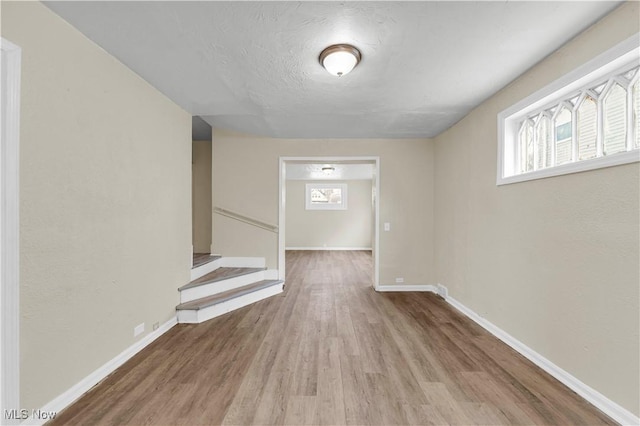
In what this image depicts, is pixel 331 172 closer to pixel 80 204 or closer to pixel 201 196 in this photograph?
pixel 201 196

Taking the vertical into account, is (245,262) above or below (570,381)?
above

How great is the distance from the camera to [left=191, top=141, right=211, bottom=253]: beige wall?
4.54 metres

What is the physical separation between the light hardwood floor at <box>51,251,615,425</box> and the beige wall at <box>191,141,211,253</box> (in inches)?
75.2

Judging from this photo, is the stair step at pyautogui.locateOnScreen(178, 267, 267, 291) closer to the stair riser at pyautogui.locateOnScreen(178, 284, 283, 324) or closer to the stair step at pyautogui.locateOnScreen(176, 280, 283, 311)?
the stair step at pyautogui.locateOnScreen(176, 280, 283, 311)

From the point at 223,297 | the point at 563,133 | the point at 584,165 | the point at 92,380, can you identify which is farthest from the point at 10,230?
the point at 563,133

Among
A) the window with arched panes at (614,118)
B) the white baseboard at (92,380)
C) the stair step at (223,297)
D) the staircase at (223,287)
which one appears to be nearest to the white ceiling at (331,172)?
the staircase at (223,287)

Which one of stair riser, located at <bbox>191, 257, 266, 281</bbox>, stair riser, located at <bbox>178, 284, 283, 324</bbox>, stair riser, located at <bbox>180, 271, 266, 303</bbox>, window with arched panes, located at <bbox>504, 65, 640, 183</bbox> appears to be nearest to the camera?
window with arched panes, located at <bbox>504, 65, 640, 183</bbox>

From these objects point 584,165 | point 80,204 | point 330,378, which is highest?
point 584,165

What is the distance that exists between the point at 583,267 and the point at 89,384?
339 centimetres

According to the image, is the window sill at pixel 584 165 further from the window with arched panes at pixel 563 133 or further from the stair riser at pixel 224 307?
the stair riser at pixel 224 307

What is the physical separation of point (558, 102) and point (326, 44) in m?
1.83

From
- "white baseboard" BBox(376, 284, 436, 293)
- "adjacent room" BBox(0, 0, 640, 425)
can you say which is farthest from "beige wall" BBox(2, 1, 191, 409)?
"white baseboard" BBox(376, 284, 436, 293)

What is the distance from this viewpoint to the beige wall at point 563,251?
149 cm

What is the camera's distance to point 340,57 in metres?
1.83
